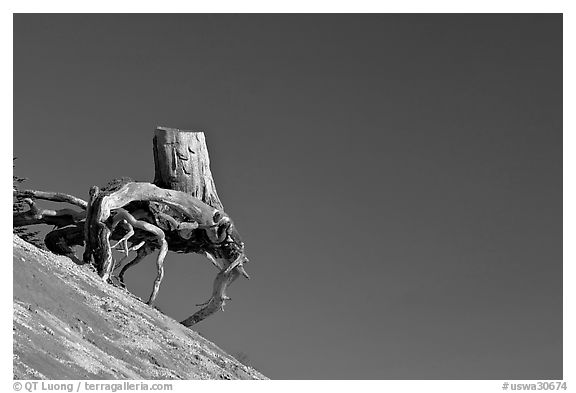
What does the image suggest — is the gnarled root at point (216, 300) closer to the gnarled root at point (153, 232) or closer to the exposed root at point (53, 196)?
the gnarled root at point (153, 232)

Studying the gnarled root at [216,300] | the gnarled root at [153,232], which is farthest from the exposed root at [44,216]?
the gnarled root at [216,300]

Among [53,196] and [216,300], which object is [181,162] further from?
[216,300]

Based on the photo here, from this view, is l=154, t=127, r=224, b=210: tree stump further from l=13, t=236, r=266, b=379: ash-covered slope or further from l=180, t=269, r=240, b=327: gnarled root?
l=13, t=236, r=266, b=379: ash-covered slope

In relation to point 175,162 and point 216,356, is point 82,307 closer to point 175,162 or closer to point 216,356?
point 216,356

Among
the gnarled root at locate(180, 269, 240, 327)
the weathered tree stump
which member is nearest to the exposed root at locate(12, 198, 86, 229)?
the weathered tree stump

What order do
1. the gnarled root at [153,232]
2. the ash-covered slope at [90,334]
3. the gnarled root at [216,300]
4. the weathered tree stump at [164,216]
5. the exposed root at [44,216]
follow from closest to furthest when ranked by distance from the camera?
1. the ash-covered slope at [90,334]
2. the gnarled root at [153,232]
3. the weathered tree stump at [164,216]
4. the exposed root at [44,216]
5. the gnarled root at [216,300]
